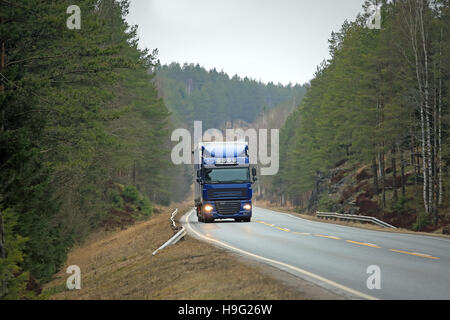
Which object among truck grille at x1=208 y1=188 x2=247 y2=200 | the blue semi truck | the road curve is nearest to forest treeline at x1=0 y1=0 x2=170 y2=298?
the blue semi truck

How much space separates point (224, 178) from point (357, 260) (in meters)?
13.7

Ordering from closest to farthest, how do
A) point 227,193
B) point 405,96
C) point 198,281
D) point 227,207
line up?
point 198,281 < point 227,193 < point 227,207 < point 405,96

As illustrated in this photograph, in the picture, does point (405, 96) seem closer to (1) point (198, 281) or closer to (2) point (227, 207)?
(2) point (227, 207)

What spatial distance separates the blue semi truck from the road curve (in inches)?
189

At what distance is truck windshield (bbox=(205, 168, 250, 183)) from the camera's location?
1036 inches

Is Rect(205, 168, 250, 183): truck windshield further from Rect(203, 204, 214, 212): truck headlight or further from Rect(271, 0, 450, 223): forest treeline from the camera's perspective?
Rect(271, 0, 450, 223): forest treeline

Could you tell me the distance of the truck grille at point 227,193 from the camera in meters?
26.2

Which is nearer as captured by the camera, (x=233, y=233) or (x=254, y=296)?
(x=254, y=296)

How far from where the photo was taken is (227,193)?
2633 cm

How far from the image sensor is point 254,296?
27.1 feet

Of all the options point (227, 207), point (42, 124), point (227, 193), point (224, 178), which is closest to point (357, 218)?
point (227, 207)
